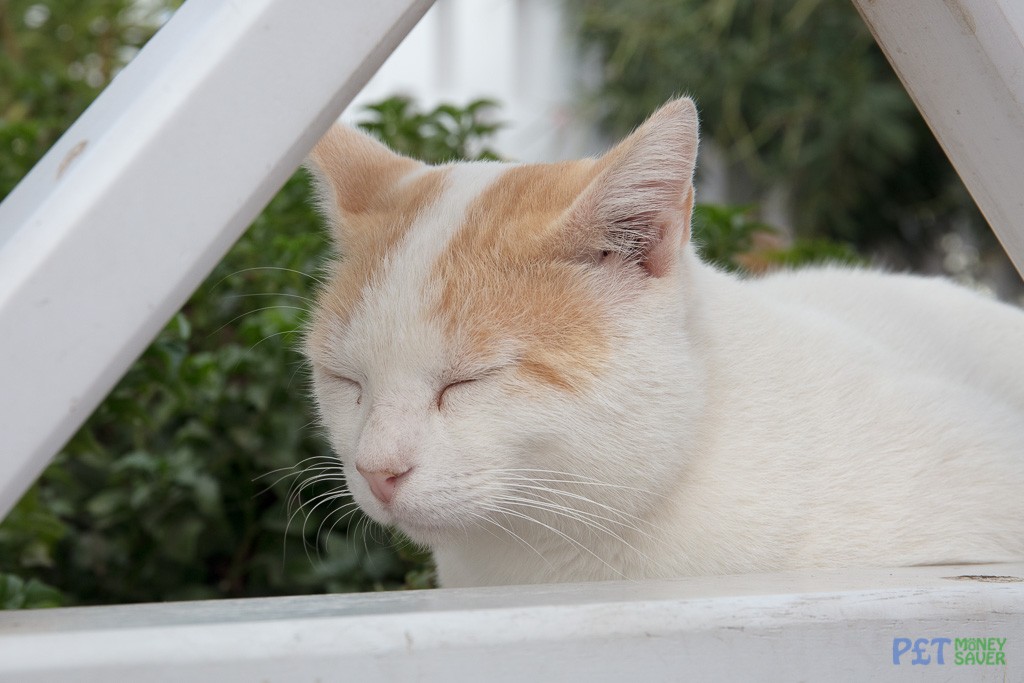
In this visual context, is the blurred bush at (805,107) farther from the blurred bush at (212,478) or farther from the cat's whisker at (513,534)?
the cat's whisker at (513,534)

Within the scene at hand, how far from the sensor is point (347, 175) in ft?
4.96

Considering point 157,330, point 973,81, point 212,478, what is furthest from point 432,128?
point 157,330

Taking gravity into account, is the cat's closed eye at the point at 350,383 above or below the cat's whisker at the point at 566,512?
A: above

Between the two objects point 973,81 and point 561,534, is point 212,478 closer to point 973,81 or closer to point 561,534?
point 561,534

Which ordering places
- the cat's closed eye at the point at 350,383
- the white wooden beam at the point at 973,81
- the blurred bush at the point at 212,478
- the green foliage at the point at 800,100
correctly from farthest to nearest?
the green foliage at the point at 800,100 → the blurred bush at the point at 212,478 → the cat's closed eye at the point at 350,383 → the white wooden beam at the point at 973,81

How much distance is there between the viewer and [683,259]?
1.32m

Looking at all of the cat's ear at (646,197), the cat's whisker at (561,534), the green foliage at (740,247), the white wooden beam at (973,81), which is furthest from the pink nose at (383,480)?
the green foliage at (740,247)

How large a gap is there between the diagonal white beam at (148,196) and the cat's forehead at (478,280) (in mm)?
465

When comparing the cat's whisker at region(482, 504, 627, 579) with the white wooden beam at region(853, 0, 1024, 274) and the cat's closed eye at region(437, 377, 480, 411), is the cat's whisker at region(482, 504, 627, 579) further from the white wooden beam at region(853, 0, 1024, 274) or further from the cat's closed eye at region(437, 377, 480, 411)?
the white wooden beam at region(853, 0, 1024, 274)

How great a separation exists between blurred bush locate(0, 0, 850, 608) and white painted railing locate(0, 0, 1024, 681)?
0.88 meters

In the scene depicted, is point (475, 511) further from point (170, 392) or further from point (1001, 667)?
point (170, 392)

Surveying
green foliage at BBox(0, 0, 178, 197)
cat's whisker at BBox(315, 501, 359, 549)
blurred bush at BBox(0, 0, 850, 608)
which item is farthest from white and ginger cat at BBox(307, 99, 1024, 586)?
green foliage at BBox(0, 0, 178, 197)

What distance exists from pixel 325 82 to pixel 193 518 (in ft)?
4.55

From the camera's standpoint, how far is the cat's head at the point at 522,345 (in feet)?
3.76
